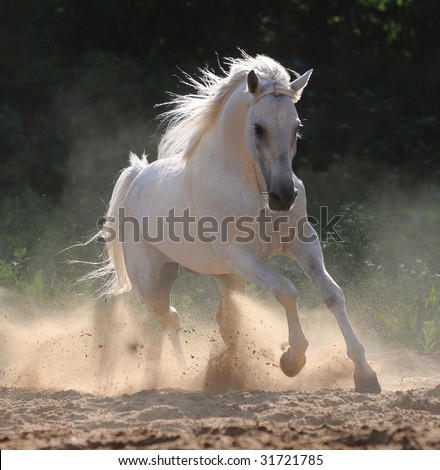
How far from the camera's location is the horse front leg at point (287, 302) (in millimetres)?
6031

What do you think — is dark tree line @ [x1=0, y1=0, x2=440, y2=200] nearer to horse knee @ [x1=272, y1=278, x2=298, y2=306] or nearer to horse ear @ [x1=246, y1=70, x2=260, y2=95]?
horse ear @ [x1=246, y1=70, x2=260, y2=95]

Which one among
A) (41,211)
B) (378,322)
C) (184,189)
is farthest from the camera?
(41,211)

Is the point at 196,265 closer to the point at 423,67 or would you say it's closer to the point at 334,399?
the point at 334,399

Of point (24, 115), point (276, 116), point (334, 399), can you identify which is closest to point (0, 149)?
point (24, 115)

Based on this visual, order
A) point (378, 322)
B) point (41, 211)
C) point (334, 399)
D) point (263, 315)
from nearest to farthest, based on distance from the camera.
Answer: point (334, 399) < point (263, 315) < point (378, 322) < point (41, 211)

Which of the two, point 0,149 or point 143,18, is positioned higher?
point 143,18

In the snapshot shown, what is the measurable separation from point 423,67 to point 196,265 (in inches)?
352

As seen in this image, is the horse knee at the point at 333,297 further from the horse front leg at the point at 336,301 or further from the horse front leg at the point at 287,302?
the horse front leg at the point at 287,302

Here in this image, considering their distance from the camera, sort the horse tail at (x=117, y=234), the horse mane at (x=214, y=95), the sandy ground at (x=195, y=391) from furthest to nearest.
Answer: the horse tail at (x=117, y=234), the horse mane at (x=214, y=95), the sandy ground at (x=195, y=391)

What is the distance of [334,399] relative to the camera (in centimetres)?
547

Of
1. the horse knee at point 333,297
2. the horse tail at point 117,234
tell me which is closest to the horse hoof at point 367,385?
the horse knee at point 333,297

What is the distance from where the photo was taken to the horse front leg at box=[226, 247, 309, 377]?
19.8 ft

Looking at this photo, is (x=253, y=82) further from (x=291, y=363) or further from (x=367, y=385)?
(x=367, y=385)

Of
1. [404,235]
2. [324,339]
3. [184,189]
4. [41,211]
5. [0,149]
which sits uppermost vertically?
[0,149]
